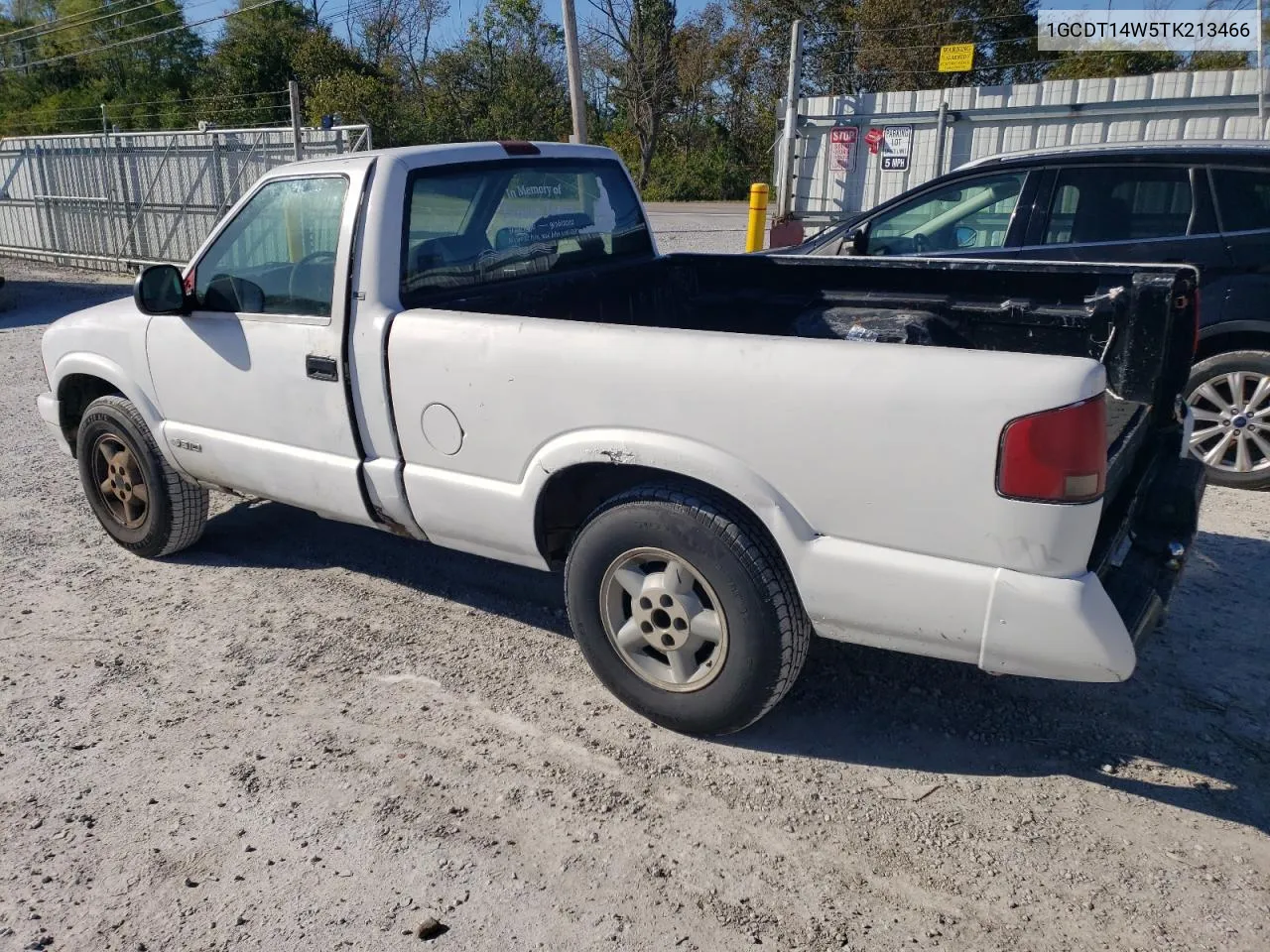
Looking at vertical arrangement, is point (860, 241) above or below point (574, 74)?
below

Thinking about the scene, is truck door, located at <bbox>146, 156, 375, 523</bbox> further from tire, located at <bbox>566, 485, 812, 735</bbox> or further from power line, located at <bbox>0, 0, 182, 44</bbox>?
power line, located at <bbox>0, 0, 182, 44</bbox>

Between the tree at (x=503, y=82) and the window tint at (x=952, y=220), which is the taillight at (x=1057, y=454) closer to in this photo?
the window tint at (x=952, y=220)

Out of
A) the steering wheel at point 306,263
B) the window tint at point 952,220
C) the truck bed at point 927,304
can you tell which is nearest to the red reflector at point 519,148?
the truck bed at point 927,304

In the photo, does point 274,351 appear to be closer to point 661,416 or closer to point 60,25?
point 661,416

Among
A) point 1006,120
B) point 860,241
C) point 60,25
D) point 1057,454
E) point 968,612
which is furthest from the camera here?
point 60,25

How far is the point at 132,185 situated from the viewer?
1593 centimetres

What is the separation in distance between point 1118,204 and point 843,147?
10798mm

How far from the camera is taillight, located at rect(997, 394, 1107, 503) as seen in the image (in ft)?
8.27

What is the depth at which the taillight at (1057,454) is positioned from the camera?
8.27 ft

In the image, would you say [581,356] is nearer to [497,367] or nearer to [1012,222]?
[497,367]

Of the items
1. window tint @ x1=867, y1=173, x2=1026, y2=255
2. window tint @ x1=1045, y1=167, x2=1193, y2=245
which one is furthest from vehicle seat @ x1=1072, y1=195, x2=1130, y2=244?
window tint @ x1=867, y1=173, x2=1026, y2=255

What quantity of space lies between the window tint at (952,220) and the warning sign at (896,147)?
9299 mm

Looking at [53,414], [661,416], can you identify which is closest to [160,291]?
[53,414]

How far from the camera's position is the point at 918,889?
2.73m
